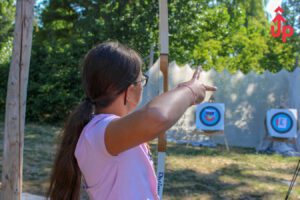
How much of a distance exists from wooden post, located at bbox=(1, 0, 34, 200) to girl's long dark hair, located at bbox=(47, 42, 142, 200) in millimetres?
1817

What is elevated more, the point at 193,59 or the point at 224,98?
the point at 193,59

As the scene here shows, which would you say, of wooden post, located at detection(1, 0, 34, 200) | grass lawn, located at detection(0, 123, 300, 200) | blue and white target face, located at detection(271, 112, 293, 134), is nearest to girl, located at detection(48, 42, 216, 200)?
wooden post, located at detection(1, 0, 34, 200)

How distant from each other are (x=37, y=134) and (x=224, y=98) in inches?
149

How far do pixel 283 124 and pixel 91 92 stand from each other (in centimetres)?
737

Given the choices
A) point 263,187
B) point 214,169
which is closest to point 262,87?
point 214,169

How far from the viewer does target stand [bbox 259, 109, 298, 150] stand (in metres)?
8.06

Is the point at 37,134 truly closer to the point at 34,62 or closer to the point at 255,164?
the point at 34,62

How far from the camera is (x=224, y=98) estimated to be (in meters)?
9.06

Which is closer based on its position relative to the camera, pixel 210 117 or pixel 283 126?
pixel 283 126

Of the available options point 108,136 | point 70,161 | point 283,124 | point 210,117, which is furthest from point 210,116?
point 108,136

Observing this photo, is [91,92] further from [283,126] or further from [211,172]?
[283,126]

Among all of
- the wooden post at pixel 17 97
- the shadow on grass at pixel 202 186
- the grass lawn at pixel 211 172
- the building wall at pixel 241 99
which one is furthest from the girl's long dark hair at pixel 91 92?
the building wall at pixel 241 99

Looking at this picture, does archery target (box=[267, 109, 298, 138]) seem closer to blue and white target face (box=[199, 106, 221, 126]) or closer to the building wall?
the building wall

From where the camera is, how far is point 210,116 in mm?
8438
